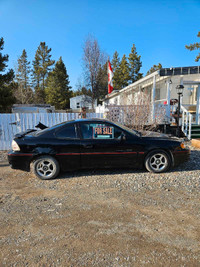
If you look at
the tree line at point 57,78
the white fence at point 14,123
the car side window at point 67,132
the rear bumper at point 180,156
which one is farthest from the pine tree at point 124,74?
the car side window at point 67,132

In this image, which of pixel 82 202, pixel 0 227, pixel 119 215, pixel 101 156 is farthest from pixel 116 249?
pixel 101 156

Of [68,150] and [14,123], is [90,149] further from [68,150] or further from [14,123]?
[14,123]

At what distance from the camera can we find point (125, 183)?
4027mm

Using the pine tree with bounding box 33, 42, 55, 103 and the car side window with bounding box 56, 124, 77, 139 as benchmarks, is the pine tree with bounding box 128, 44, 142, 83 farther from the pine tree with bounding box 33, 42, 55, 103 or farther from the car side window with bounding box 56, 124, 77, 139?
the car side window with bounding box 56, 124, 77, 139

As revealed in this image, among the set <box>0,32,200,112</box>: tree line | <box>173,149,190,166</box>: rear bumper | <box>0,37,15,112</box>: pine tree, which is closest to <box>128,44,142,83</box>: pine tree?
<box>0,32,200,112</box>: tree line

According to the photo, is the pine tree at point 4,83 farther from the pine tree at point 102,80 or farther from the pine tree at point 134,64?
the pine tree at point 134,64

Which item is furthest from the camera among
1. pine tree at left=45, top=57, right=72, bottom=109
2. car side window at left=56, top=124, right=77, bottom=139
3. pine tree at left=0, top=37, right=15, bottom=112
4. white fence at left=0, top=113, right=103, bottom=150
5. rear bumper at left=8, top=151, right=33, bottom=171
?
pine tree at left=45, top=57, right=72, bottom=109

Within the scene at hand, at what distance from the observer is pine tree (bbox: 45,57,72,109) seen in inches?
1444

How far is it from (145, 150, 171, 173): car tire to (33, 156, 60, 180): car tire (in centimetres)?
232

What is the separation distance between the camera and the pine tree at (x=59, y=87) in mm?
36688

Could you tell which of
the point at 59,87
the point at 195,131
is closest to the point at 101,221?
Result: the point at 195,131

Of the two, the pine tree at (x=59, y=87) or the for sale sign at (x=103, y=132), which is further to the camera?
the pine tree at (x=59, y=87)

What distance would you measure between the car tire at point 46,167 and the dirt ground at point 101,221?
0.19 meters

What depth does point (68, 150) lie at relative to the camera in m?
4.34
